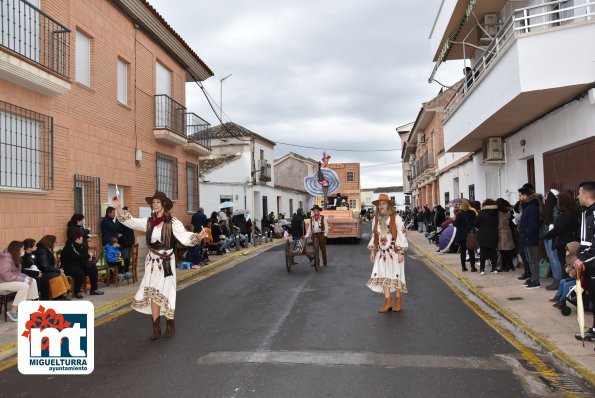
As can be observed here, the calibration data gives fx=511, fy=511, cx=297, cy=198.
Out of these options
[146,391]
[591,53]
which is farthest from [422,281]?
[146,391]

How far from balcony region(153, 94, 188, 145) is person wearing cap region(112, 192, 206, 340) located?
9694 mm

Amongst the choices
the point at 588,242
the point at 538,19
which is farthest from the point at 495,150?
the point at 588,242

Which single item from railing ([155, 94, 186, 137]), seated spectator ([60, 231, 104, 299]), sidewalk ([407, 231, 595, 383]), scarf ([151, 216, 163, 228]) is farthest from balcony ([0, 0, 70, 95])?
sidewalk ([407, 231, 595, 383])

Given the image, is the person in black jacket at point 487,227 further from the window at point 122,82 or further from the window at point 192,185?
the window at point 192,185

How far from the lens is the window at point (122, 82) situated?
45.5ft

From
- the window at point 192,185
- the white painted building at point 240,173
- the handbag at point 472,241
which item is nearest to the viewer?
the handbag at point 472,241

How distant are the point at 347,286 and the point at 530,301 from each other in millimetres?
3465

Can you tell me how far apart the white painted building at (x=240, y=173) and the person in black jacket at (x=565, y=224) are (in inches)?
851

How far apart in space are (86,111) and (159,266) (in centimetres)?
688

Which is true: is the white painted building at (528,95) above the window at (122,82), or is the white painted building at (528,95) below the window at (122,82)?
below

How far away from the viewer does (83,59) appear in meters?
12.0

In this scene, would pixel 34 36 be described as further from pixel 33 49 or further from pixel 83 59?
pixel 83 59

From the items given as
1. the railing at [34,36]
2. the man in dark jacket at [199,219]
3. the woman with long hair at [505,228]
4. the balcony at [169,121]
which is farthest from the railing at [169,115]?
the woman with long hair at [505,228]

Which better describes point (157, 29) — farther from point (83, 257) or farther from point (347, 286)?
point (347, 286)
